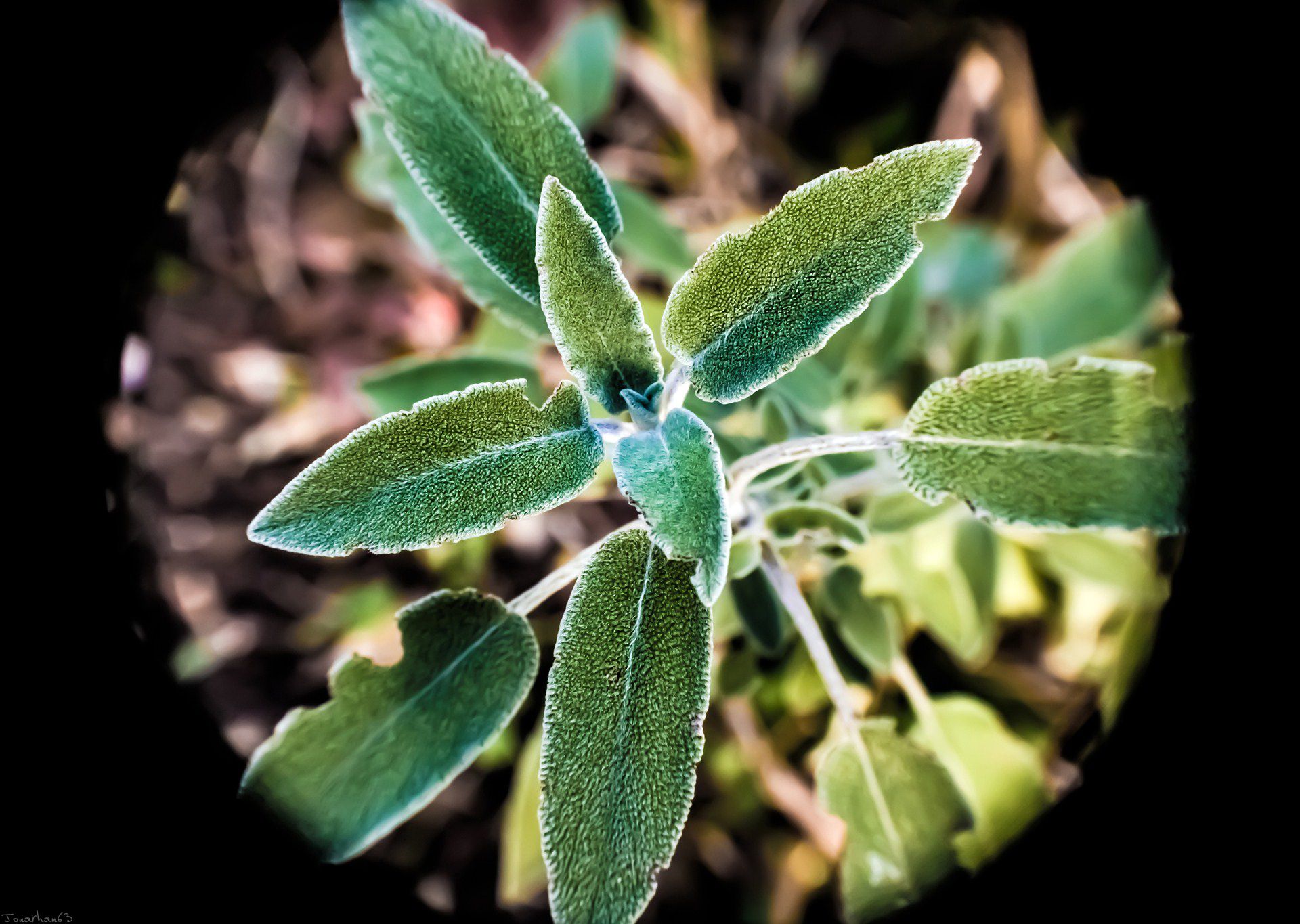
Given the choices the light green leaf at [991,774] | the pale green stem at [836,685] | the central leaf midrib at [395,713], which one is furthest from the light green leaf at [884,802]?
the central leaf midrib at [395,713]

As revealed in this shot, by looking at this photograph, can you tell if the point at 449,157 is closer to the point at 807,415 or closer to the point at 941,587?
the point at 807,415

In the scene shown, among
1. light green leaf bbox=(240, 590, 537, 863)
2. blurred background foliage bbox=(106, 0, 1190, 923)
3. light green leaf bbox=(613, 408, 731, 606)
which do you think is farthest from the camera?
blurred background foliage bbox=(106, 0, 1190, 923)

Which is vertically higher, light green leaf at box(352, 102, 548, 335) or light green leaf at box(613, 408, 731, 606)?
light green leaf at box(352, 102, 548, 335)

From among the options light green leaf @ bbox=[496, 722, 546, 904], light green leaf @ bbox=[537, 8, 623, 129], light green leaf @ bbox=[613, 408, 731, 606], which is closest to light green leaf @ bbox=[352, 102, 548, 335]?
light green leaf @ bbox=[613, 408, 731, 606]

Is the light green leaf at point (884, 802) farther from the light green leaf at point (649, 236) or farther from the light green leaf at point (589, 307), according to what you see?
the light green leaf at point (649, 236)

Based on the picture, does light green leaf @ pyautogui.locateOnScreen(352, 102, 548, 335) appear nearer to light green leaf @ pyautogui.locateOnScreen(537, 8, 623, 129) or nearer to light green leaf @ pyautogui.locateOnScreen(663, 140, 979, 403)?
light green leaf @ pyautogui.locateOnScreen(663, 140, 979, 403)

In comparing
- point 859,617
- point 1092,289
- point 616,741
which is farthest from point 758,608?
point 1092,289

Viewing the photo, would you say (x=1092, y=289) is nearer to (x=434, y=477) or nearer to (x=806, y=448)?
(x=806, y=448)
